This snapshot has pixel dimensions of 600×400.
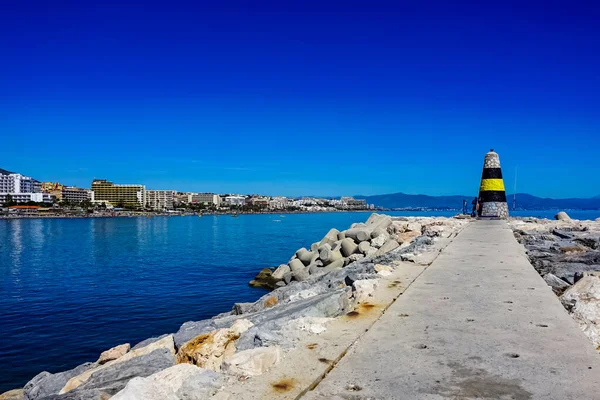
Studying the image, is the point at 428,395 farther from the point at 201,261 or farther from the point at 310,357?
the point at 201,261

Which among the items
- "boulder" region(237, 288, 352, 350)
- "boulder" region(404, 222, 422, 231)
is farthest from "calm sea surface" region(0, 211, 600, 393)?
"boulder" region(237, 288, 352, 350)

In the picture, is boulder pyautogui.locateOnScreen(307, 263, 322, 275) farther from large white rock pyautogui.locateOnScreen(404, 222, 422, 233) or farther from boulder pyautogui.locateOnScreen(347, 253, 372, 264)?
large white rock pyautogui.locateOnScreen(404, 222, 422, 233)

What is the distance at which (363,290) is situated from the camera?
5.42 metres

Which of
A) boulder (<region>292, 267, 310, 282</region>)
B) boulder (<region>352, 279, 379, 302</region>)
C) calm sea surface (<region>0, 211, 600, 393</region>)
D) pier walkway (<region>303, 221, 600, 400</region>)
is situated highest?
boulder (<region>352, 279, 379, 302</region>)

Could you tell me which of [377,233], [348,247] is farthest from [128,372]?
[377,233]

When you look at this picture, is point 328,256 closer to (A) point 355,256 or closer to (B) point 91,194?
(A) point 355,256

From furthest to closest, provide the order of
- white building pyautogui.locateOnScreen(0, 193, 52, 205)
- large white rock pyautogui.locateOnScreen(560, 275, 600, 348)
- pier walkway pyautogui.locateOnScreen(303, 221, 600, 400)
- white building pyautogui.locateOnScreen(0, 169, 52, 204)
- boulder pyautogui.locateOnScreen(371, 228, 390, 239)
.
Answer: white building pyautogui.locateOnScreen(0, 169, 52, 204), white building pyautogui.locateOnScreen(0, 193, 52, 205), boulder pyautogui.locateOnScreen(371, 228, 390, 239), large white rock pyautogui.locateOnScreen(560, 275, 600, 348), pier walkway pyautogui.locateOnScreen(303, 221, 600, 400)

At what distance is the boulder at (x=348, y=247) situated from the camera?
53.5ft

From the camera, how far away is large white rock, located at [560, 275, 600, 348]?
441cm

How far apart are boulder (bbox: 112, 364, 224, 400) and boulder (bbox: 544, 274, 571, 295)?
193 inches

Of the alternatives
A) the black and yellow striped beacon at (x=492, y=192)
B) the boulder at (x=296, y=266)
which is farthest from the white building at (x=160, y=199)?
the boulder at (x=296, y=266)

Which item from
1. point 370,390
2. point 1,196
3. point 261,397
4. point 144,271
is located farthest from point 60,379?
point 1,196

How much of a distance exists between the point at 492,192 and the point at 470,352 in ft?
74.6

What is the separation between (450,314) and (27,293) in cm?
1783
